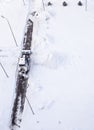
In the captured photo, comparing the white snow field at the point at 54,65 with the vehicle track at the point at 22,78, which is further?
the vehicle track at the point at 22,78

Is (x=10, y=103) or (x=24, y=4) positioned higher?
(x=24, y=4)

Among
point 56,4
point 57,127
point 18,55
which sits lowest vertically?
point 57,127

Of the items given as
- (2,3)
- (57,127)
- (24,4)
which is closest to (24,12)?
(24,4)

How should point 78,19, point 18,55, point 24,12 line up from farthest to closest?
point 24,12 → point 78,19 → point 18,55

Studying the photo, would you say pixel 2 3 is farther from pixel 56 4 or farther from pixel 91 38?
pixel 91 38

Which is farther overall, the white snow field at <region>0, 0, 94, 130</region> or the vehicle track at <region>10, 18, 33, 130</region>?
the vehicle track at <region>10, 18, 33, 130</region>

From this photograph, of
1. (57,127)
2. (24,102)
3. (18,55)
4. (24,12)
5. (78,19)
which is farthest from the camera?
(24,12)

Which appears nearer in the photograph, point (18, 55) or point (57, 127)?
point (57, 127)

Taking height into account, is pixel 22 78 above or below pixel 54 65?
below
